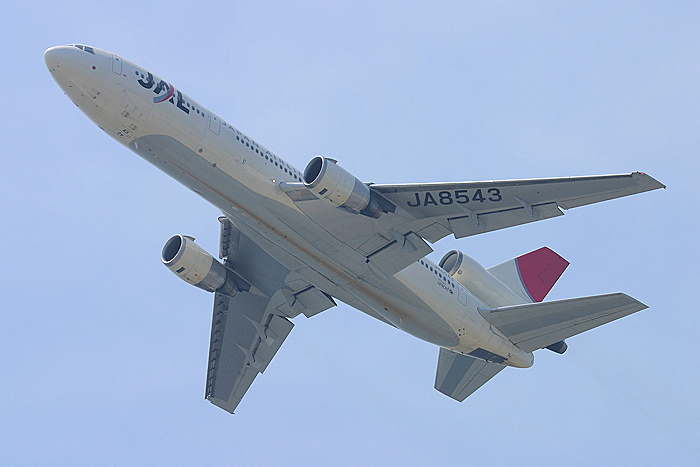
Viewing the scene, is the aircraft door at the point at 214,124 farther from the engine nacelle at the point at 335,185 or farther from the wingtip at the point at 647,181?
the wingtip at the point at 647,181

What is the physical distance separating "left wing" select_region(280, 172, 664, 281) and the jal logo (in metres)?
4.98

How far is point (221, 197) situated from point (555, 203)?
1246 centimetres

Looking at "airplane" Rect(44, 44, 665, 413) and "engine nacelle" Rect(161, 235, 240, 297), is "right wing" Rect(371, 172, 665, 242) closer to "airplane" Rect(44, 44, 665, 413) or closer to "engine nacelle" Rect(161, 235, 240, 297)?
"airplane" Rect(44, 44, 665, 413)

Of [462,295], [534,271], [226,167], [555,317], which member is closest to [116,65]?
[226,167]

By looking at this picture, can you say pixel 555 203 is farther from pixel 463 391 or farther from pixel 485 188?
pixel 463 391

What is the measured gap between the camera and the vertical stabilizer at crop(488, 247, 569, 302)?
4378cm

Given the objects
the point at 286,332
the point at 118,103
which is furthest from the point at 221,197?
the point at 286,332

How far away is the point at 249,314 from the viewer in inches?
1683

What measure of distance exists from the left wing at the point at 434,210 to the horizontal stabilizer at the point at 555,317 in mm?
5932

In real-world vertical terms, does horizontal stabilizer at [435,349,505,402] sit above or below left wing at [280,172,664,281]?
below

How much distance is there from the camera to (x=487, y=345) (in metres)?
39.7

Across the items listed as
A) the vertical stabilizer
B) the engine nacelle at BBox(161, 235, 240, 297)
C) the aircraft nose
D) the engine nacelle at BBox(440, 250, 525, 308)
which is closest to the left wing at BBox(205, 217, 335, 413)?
the engine nacelle at BBox(161, 235, 240, 297)

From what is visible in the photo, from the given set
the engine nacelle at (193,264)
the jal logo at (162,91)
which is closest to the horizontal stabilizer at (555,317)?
the engine nacelle at (193,264)

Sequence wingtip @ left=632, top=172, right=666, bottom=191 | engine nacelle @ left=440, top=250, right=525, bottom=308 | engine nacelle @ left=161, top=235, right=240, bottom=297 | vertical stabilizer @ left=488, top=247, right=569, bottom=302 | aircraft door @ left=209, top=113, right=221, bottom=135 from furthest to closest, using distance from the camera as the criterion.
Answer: vertical stabilizer @ left=488, top=247, right=569, bottom=302 < engine nacelle @ left=440, top=250, right=525, bottom=308 < engine nacelle @ left=161, top=235, right=240, bottom=297 < aircraft door @ left=209, top=113, right=221, bottom=135 < wingtip @ left=632, top=172, right=666, bottom=191
